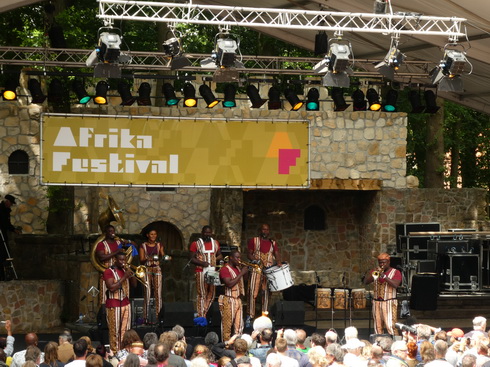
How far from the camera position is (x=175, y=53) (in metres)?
13.8

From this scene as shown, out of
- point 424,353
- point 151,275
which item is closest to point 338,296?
point 151,275

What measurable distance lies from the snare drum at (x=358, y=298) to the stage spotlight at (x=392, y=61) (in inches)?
210

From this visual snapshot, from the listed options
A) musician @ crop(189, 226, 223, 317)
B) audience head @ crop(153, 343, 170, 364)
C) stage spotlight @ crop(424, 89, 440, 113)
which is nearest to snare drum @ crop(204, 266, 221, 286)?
musician @ crop(189, 226, 223, 317)

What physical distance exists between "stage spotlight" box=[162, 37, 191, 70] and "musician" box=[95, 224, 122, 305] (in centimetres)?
324

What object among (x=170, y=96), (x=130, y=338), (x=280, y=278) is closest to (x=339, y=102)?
→ (x=170, y=96)

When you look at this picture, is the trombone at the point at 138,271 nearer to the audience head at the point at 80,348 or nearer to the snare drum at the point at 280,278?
the snare drum at the point at 280,278

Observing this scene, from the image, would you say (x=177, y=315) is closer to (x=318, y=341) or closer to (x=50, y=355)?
(x=318, y=341)

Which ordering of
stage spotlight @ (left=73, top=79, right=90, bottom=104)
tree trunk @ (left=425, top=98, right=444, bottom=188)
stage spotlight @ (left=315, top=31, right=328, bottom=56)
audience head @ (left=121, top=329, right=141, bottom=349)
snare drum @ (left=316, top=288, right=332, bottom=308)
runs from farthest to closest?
1. tree trunk @ (left=425, top=98, right=444, bottom=188)
2. snare drum @ (left=316, top=288, right=332, bottom=308)
3. stage spotlight @ (left=73, top=79, right=90, bottom=104)
4. stage spotlight @ (left=315, top=31, right=328, bottom=56)
5. audience head @ (left=121, top=329, right=141, bottom=349)

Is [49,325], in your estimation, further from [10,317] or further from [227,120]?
[227,120]

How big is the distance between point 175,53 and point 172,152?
348 cm

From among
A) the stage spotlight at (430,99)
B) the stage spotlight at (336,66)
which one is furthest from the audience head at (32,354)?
the stage spotlight at (430,99)

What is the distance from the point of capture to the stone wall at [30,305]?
16.7 m

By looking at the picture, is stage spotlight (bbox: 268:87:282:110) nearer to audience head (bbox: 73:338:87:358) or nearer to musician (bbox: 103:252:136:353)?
musician (bbox: 103:252:136:353)

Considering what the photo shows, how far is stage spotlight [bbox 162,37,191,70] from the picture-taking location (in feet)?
44.8
